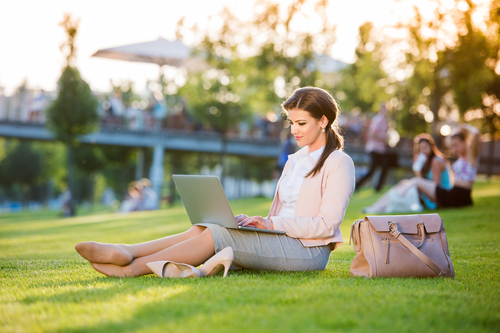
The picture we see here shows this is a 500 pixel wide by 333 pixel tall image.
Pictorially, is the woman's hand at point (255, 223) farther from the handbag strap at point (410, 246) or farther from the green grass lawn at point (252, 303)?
the handbag strap at point (410, 246)

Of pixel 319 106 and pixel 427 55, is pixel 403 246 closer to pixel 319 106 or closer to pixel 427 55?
pixel 319 106

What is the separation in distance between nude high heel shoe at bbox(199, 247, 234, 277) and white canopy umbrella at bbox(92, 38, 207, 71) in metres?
21.0

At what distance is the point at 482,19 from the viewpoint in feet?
51.7

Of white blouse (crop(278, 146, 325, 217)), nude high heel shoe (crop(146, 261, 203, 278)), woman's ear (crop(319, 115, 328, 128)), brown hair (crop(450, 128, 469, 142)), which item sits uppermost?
brown hair (crop(450, 128, 469, 142))

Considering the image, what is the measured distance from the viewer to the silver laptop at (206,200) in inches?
151

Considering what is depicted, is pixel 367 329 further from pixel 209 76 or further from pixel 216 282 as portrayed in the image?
pixel 209 76

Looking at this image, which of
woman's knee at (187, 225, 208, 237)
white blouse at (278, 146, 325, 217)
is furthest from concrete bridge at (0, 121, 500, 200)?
woman's knee at (187, 225, 208, 237)

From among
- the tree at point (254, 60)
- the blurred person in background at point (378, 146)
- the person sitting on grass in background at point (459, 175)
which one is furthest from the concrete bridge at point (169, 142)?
the person sitting on grass in background at point (459, 175)

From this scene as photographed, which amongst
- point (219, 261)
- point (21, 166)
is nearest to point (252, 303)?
point (219, 261)

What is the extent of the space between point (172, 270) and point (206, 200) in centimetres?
60

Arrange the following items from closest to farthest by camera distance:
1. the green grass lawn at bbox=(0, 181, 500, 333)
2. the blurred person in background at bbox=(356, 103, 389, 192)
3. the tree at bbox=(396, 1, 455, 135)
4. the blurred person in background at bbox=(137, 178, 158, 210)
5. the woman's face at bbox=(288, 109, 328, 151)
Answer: the green grass lawn at bbox=(0, 181, 500, 333), the woman's face at bbox=(288, 109, 328, 151), the blurred person in background at bbox=(356, 103, 389, 192), the tree at bbox=(396, 1, 455, 135), the blurred person in background at bbox=(137, 178, 158, 210)

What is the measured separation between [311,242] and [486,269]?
5.77 ft

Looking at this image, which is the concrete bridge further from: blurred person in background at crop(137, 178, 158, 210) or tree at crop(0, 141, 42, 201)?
tree at crop(0, 141, 42, 201)

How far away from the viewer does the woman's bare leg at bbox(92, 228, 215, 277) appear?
12.6ft
